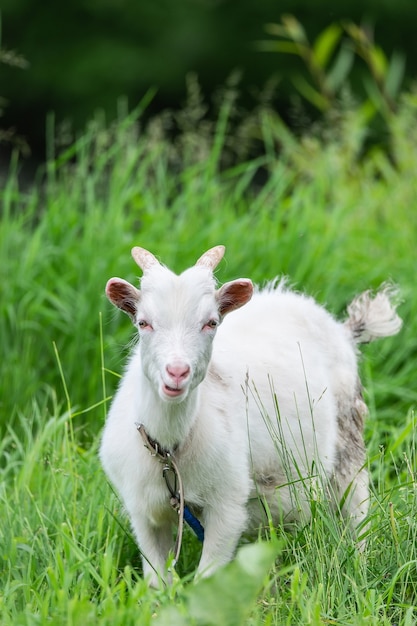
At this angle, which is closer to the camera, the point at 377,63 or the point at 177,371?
the point at 177,371

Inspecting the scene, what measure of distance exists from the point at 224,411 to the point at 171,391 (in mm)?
497

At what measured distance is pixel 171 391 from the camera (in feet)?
9.88

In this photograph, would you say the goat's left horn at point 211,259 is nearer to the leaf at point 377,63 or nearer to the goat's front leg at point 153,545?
the goat's front leg at point 153,545

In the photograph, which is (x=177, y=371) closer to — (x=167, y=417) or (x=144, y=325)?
(x=144, y=325)

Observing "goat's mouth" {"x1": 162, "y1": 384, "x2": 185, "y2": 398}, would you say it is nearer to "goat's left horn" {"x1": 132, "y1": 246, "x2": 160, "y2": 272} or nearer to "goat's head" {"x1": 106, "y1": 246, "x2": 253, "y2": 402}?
"goat's head" {"x1": 106, "y1": 246, "x2": 253, "y2": 402}

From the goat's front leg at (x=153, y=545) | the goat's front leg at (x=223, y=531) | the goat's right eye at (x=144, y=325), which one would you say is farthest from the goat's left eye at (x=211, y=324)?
the goat's front leg at (x=153, y=545)

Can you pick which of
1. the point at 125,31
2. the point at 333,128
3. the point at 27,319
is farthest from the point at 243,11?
the point at 27,319

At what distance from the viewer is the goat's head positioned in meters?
3.02

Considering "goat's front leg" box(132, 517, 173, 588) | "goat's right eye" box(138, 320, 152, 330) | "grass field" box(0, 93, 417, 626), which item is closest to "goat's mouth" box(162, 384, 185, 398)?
"goat's right eye" box(138, 320, 152, 330)

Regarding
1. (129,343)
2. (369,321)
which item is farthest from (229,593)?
(369,321)

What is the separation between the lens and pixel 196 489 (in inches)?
133

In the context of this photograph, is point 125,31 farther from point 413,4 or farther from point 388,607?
point 388,607

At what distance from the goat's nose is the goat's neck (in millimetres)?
297

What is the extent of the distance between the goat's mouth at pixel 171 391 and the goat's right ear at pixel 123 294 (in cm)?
34
